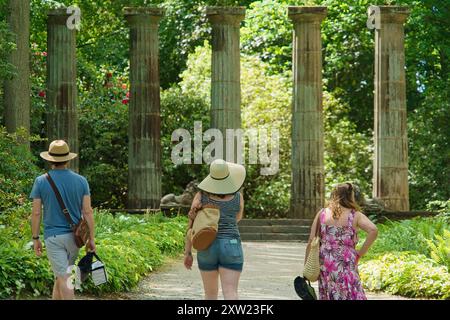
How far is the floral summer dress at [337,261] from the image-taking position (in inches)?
589

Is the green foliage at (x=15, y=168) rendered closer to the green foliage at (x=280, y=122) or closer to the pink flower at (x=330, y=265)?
the pink flower at (x=330, y=265)

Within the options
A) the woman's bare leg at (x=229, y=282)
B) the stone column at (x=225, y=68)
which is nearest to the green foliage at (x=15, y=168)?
the stone column at (x=225, y=68)

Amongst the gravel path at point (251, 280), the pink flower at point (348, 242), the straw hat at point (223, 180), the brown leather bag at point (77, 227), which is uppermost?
the straw hat at point (223, 180)

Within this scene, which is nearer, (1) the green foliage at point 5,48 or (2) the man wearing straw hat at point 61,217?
(2) the man wearing straw hat at point 61,217

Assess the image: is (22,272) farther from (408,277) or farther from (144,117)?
(144,117)

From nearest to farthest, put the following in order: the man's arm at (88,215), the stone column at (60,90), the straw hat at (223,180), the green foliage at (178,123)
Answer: the straw hat at (223,180), the man's arm at (88,215), the stone column at (60,90), the green foliage at (178,123)

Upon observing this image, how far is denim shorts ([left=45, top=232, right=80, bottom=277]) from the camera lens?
49.8 feet

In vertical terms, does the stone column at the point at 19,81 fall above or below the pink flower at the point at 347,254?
above

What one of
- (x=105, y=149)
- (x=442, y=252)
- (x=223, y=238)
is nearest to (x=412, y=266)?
(x=442, y=252)

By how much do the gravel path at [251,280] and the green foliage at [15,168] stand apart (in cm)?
331

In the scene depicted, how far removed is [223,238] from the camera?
14.3 metres

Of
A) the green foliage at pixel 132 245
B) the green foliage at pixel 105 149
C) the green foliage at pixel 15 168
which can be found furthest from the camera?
the green foliage at pixel 105 149

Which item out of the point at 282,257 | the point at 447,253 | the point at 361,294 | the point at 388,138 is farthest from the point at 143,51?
the point at 361,294

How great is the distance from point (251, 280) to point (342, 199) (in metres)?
8.23
